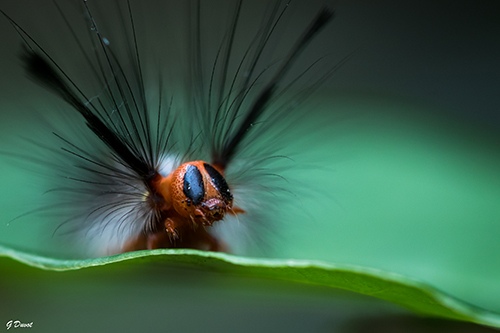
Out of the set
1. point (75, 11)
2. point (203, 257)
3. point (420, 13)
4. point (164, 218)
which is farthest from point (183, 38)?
point (203, 257)

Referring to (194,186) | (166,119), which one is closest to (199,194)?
(194,186)
